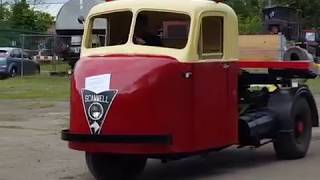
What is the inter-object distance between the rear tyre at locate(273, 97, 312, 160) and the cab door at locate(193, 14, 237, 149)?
4.73 ft

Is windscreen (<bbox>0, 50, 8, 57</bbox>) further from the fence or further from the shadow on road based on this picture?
the shadow on road

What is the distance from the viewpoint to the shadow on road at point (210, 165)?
10.6 meters

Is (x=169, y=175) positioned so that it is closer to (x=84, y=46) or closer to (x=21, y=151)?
(x=84, y=46)

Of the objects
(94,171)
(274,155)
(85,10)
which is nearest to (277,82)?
(274,155)

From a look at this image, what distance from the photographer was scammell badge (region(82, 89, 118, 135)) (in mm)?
8977

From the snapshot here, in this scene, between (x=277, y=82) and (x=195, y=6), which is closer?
(x=195, y=6)

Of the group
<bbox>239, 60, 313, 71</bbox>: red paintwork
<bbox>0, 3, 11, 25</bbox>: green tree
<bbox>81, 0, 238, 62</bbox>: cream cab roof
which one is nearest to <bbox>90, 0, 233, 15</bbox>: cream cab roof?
<bbox>81, 0, 238, 62</bbox>: cream cab roof

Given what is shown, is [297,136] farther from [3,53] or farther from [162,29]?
[3,53]

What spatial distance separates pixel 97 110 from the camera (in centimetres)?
904

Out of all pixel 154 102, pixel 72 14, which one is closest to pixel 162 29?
pixel 154 102

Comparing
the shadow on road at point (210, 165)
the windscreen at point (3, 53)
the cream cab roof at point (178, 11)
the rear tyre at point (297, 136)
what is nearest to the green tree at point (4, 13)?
the windscreen at point (3, 53)

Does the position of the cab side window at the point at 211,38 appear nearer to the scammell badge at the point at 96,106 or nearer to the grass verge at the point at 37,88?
the scammell badge at the point at 96,106

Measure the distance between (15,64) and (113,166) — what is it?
28.2 m

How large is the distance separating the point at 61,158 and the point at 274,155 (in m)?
3.23
